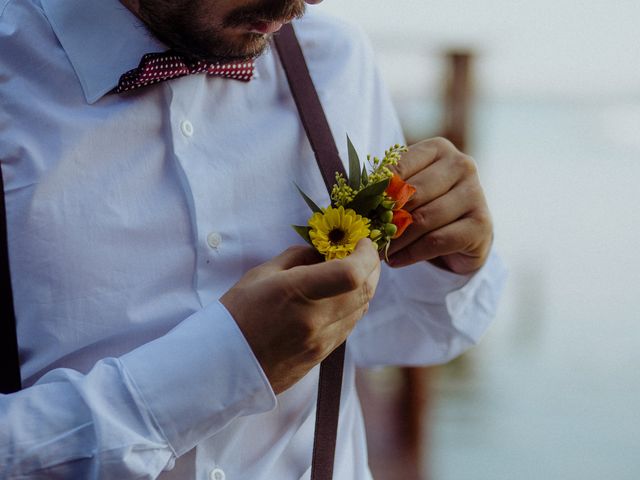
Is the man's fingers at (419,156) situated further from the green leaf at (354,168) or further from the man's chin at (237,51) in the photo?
the man's chin at (237,51)

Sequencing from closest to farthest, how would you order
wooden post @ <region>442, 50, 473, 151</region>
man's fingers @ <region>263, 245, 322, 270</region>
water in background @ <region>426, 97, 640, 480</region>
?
man's fingers @ <region>263, 245, 322, 270</region> → wooden post @ <region>442, 50, 473, 151</region> → water in background @ <region>426, 97, 640, 480</region>

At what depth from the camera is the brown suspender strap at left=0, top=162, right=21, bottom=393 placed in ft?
3.51

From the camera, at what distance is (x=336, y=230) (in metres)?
1.12

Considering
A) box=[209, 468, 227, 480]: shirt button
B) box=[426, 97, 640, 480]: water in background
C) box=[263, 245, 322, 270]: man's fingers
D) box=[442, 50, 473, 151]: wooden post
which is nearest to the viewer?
box=[263, 245, 322, 270]: man's fingers

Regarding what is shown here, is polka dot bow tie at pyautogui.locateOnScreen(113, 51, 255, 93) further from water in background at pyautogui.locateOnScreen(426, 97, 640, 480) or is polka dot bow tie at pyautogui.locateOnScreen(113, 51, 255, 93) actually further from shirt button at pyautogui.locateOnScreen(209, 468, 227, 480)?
water in background at pyautogui.locateOnScreen(426, 97, 640, 480)

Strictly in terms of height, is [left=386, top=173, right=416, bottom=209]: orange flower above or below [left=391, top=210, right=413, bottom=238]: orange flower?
above

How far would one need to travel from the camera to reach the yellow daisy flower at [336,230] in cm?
109

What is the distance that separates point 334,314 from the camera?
1.05 metres

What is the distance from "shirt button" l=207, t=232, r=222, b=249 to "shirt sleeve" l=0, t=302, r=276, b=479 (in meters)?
0.17

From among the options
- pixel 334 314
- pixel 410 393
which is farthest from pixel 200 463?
pixel 410 393

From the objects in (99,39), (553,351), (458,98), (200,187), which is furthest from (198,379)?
(553,351)

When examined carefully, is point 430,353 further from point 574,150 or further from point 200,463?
point 574,150

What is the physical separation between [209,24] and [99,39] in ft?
0.62

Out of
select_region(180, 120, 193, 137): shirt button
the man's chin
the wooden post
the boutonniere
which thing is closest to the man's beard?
the man's chin
